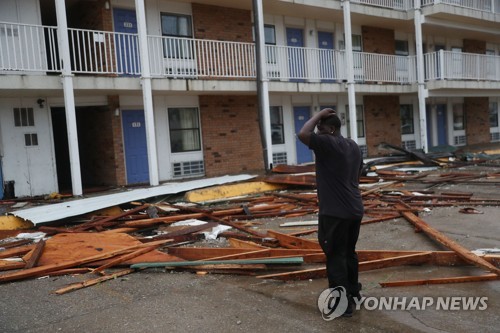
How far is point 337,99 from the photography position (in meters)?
20.0

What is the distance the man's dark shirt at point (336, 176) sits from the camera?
4.01 metres

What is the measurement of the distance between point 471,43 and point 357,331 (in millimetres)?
25740

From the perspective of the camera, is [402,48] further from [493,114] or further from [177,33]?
[177,33]

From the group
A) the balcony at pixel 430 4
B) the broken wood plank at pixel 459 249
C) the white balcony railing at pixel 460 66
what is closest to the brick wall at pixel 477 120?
the white balcony railing at pixel 460 66

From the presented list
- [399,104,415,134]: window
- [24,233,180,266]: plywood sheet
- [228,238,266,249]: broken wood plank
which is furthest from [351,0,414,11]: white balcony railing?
[24,233,180,266]: plywood sheet

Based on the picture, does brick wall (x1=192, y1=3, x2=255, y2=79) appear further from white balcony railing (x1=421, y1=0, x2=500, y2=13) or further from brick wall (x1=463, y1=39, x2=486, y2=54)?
brick wall (x1=463, y1=39, x2=486, y2=54)

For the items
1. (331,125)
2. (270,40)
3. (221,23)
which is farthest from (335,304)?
(270,40)

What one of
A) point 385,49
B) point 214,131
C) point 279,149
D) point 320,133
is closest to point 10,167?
point 214,131

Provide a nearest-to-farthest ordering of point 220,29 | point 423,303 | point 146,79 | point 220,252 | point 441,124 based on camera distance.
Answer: point 423,303 → point 220,252 → point 146,79 → point 220,29 → point 441,124

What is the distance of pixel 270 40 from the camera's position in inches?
701

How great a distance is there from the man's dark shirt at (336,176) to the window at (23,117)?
1136 cm

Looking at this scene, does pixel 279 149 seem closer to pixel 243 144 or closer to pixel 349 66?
pixel 243 144

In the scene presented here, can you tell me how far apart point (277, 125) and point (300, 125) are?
1.14m

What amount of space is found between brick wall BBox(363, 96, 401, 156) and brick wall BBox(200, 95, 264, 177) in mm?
6194
